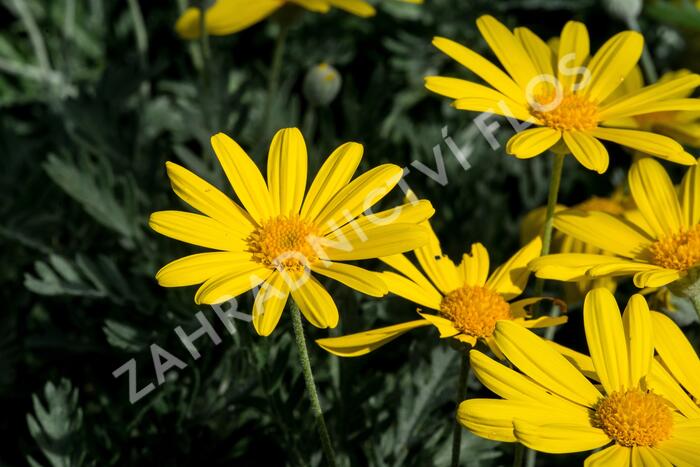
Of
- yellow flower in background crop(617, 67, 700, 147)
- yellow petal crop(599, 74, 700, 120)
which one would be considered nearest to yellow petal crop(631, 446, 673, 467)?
yellow petal crop(599, 74, 700, 120)

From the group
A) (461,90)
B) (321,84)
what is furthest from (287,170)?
(321,84)

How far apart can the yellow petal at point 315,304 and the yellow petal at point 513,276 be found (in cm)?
36

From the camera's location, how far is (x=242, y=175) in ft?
4.99

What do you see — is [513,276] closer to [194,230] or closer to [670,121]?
[194,230]

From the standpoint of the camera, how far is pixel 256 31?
10.3 ft

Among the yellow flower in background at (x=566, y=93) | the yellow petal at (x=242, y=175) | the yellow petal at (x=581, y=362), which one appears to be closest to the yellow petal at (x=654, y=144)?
the yellow flower in background at (x=566, y=93)

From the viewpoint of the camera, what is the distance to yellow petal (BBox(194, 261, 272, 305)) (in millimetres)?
1277

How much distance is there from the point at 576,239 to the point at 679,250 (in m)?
0.35

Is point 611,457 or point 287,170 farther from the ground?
point 287,170

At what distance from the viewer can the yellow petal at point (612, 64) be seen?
1.66 m

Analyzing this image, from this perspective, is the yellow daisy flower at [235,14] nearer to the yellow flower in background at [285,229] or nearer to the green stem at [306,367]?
the yellow flower in background at [285,229]

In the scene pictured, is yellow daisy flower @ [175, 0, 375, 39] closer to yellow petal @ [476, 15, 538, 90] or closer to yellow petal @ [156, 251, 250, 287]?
yellow petal @ [476, 15, 538, 90]

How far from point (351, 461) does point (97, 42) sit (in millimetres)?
1858

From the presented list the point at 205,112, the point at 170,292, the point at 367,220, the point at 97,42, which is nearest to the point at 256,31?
the point at 97,42
